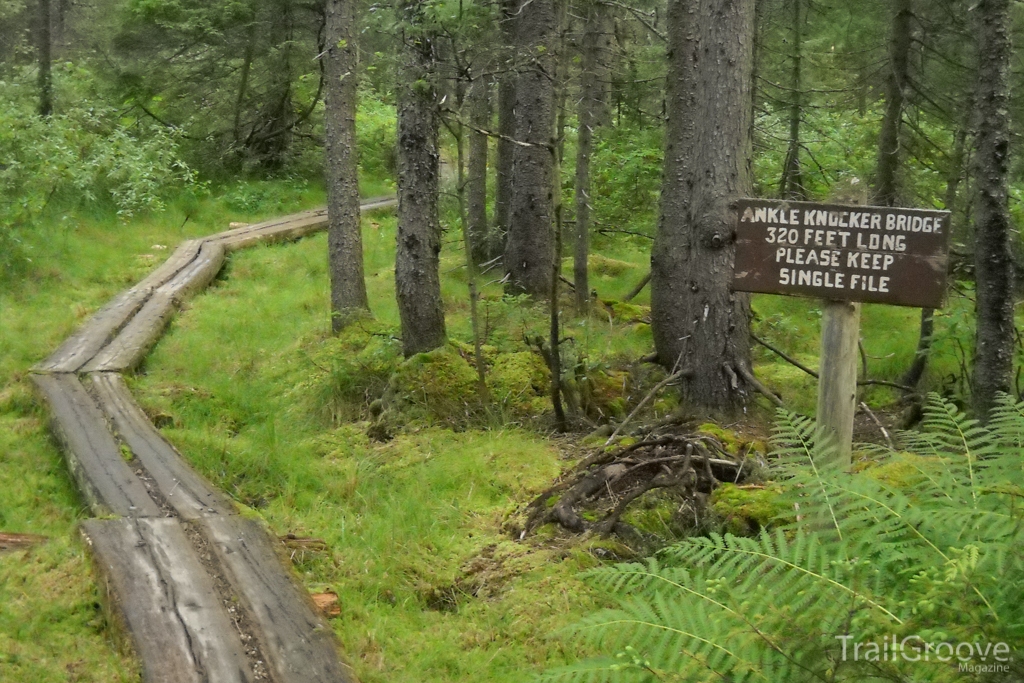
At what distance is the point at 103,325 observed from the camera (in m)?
11.3

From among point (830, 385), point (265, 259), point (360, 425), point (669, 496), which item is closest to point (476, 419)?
point (360, 425)

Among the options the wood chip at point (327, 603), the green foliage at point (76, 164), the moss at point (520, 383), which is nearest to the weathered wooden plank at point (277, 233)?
the green foliage at point (76, 164)

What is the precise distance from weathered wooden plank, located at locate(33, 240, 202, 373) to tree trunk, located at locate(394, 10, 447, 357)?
3.67 m

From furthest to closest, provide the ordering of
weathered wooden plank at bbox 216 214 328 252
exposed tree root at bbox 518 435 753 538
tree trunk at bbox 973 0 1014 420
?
weathered wooden plank at bbox 216 214 328 252
tree trunk at bbox 973 0 1014 420
exposed tree root at bbox 518 435 753 538

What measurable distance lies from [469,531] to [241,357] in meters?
5.86

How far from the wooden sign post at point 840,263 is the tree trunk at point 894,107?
816 cm

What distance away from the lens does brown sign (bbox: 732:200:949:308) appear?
4.73 meters

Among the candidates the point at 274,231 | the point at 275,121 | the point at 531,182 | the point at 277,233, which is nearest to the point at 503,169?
the point at 531,182

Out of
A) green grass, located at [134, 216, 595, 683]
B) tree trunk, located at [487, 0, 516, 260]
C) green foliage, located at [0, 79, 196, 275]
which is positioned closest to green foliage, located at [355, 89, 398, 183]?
green foliage, located at [0, 79, 196, 275]

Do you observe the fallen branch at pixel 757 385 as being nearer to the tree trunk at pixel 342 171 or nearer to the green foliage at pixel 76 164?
the tree trunk at pixel 342 171

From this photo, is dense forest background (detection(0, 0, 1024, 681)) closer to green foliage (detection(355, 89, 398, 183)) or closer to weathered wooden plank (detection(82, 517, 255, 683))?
weathered wooden plank (detection(82, 517, 255, 683))

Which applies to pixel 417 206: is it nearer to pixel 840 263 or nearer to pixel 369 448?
pixel 369 448

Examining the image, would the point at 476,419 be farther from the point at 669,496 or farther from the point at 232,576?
the point at 232,576

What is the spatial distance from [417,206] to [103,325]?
15.6 ft
